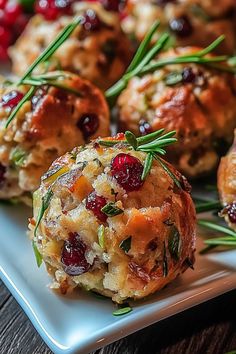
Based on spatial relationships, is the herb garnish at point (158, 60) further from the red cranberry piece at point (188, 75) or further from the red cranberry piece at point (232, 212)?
the red cranberry piece at point (232, 212)

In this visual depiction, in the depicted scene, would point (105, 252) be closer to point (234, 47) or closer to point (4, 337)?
point (4, 337)

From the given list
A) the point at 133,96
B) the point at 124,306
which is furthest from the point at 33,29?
the point at 124,306

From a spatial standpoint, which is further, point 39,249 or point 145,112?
point 145,112

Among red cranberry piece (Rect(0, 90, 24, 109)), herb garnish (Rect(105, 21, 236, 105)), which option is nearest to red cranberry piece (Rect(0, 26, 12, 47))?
herb garnish (Rect(105, 21, 236, 105))

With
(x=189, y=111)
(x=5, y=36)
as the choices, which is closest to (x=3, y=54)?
(x=5, y=36)

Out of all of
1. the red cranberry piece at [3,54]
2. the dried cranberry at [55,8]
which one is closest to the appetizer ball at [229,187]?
the dried cranberry at [55,8]

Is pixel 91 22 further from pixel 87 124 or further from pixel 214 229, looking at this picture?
pixel 214 229

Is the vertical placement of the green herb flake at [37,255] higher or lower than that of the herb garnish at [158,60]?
lower
